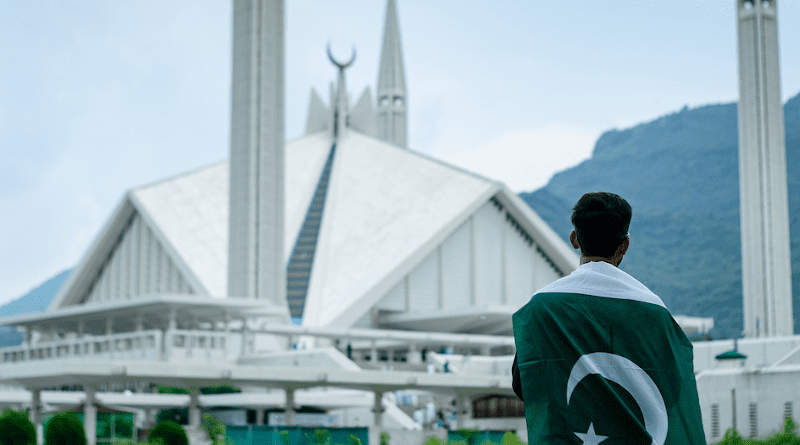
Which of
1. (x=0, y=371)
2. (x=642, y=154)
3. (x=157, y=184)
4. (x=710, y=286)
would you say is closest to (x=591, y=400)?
(x=0, y=371)

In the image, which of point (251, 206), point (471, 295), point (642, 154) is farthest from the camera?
point (642, 154)

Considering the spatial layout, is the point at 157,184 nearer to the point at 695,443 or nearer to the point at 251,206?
the point at 251,206

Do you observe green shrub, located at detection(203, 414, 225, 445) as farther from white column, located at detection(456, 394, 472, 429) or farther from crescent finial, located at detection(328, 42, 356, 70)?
crescent finial, located at detection(328, 42, 356, 70)

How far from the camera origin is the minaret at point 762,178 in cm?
4088

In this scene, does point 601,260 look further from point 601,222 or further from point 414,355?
point 414,355

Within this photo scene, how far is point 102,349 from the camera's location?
29.2 m

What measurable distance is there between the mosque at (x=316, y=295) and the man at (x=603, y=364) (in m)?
16.3

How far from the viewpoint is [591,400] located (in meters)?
2.54

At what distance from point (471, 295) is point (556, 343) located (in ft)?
133

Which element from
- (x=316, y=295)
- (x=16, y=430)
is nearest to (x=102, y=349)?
(x=316, y=295)

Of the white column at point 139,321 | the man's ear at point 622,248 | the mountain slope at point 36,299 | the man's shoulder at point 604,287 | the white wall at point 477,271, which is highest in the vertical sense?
the mountain slope at point 36,299

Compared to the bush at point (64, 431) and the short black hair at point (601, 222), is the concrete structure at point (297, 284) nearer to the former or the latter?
the bush at point (64, 431)

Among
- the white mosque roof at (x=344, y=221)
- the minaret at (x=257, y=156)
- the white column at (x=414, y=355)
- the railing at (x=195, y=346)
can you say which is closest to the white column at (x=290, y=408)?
the railing at (x=195, y=346)

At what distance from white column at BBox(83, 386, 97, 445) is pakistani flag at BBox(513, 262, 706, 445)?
17.4 meters
